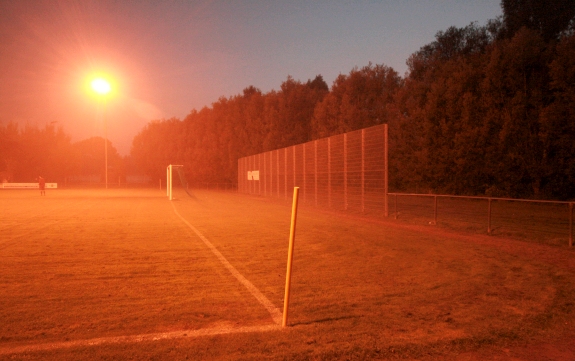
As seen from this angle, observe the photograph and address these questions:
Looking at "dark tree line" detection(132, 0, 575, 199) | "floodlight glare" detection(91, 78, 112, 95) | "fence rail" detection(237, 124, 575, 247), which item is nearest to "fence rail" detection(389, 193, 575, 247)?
"fence rail" detection(237, 124, 575, 247)

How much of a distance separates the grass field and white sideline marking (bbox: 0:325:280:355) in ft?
0.06

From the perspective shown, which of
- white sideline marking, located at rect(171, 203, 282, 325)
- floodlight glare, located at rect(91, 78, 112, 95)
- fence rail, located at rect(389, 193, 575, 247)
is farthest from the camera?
floodlight glare, located at rect(91, 78, 112, 95)

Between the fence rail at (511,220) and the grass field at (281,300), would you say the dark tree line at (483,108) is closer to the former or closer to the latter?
the fence rail at (511,220)

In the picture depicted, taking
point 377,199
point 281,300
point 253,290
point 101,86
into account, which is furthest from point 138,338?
point 101,86

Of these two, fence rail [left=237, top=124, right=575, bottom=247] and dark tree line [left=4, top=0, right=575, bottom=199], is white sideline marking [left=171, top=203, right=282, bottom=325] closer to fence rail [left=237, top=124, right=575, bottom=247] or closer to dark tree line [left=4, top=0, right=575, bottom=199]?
fence rail [left=237, top=124, right=575, bottom=247]

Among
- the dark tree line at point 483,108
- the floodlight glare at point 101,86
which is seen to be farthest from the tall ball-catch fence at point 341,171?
the floodlight glare at point 101,86

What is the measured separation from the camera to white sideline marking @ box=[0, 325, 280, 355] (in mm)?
4582

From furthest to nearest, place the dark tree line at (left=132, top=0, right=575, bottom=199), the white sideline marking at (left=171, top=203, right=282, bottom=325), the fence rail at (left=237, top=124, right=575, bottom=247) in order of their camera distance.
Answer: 1. the dark tree line at (left=132, top=0, right=575, bottom=199)
2. the fence rail at (left=237, top=124, right=575, bottom=247)
3. the white sideline marking at (left=171, top=203, right=282, bottom=325)

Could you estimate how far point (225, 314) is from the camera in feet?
18.9

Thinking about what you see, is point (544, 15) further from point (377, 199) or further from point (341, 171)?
point (377, 199)

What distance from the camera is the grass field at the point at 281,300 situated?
4.65m

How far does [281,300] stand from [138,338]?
7.07ft

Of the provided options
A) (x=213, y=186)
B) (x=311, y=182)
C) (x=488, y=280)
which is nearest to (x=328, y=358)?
(x=488, y=280)

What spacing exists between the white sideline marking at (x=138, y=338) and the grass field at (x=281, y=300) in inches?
0.7
